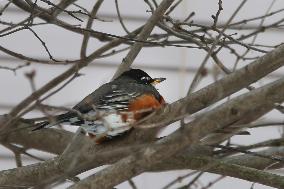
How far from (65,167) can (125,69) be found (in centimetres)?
80

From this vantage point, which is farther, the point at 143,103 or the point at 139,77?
the point at 139,77

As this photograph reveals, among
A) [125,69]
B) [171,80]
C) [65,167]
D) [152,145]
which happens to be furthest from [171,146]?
[171,80]

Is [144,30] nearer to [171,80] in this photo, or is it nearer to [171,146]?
[171,146]

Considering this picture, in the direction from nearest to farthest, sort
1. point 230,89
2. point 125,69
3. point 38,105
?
point 38,105 → point 230,89 → point 125,69

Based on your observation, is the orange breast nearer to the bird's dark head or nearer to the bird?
the bird

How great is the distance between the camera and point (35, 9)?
111 inches

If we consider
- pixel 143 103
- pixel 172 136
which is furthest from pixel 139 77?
pixel 172 136

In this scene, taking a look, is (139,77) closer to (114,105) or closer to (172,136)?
(114,105)

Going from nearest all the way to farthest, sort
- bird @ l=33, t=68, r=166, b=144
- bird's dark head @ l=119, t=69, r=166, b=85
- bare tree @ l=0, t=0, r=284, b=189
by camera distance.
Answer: bare tree @ l=0, t=0, r=284, b=189 → bird @ l=33, t=68, r=166, b=144 → bird's dark head @ l=119, t=69, r=166, b=85

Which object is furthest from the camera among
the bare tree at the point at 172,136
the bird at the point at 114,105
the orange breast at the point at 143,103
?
the orange breast at the point at 143,103

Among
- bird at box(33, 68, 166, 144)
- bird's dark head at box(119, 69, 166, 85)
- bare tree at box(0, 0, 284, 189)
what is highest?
bird's dark head at box(119, 69, 166, 85)

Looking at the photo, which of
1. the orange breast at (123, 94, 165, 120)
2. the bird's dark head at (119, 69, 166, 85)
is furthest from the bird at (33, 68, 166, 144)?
the bird's dark head at (119, 69, 166, 85)

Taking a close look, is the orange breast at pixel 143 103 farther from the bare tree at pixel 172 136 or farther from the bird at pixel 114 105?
the bare tree at pixel 172 136

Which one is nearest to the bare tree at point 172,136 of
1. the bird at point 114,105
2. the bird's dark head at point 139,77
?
the bird at point 114,105
